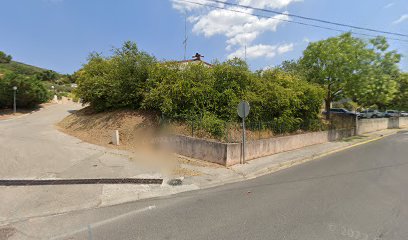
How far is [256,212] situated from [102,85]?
1324cm

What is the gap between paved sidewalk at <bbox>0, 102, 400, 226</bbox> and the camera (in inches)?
203

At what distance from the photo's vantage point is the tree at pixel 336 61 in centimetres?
1598

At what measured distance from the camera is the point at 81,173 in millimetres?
7352

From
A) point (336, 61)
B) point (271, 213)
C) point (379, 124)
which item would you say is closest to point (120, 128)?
point (271, 213)

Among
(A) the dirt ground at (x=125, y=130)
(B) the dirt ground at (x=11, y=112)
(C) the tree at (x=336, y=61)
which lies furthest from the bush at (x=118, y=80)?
(B) the dirt ground at (x=11, y=112)

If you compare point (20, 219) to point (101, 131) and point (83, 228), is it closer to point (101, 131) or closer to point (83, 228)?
point (83, 228)

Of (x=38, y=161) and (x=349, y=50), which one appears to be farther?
(x=349, y=50)

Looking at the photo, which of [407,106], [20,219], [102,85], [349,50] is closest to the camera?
[20,219]

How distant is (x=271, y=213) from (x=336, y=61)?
15.1 meters

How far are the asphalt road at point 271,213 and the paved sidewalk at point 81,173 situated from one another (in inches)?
21.7

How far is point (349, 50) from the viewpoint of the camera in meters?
16.0

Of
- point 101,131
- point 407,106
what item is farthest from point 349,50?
point 407,106

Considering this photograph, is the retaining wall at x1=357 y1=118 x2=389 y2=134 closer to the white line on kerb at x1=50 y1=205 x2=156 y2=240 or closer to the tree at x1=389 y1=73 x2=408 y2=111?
the tree at x1=389 y1=73 x2=408 y2=111

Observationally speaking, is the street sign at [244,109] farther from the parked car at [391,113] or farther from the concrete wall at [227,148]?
the parked car at [391,113]
